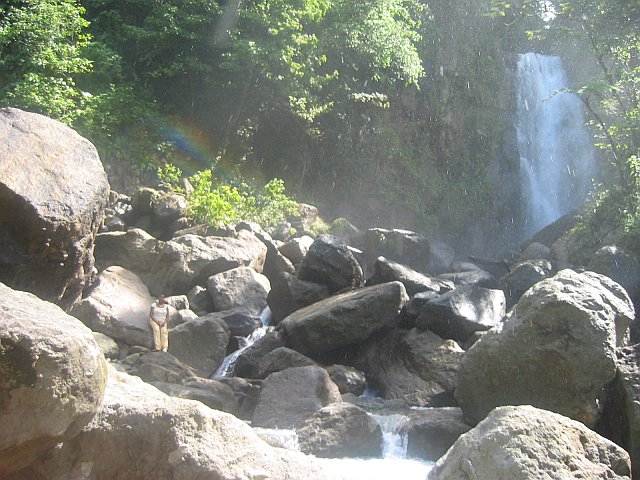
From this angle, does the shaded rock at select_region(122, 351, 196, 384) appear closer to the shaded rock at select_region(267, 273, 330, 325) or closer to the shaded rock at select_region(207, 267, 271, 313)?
the shaded rock at select_region(207, 267, 271, 313)

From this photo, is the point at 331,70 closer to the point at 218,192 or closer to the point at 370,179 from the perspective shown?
the point at 370,179

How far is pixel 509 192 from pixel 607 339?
22.0m

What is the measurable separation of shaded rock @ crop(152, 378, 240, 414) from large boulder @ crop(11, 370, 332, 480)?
5271mm

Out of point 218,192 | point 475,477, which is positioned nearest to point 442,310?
point 218,192

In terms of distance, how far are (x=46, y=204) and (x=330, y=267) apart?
797 centimetres

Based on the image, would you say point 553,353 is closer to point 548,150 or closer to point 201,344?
point 201,344

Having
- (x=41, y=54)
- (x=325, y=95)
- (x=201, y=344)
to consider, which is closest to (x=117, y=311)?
(x=201, y=344)

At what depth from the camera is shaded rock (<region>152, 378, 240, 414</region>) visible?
379 inches

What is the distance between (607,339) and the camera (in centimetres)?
855

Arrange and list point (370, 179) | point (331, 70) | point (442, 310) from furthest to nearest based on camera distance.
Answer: point (370, 179) → point (331, 70) → point (442, 310)

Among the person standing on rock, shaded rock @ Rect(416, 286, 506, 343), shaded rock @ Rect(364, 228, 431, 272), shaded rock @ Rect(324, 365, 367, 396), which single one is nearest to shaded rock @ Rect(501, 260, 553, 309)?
shaded rock @ Rect(364, 228, 431, 272)

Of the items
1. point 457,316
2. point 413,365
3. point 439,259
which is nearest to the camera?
point 413,365

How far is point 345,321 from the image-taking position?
498 inches

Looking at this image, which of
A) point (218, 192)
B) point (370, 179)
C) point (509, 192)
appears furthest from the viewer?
point (509, 192)
